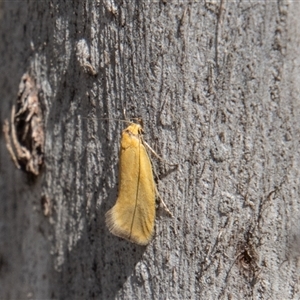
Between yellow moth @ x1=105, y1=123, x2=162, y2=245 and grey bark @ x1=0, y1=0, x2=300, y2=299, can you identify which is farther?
yellow moth @ x1=105, y1=123, x2=162, y2=245

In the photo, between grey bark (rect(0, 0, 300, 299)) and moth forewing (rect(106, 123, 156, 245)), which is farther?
moth forewing (rect(106, 123, 156, 245))

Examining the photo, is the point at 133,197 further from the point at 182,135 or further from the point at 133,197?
the point at 182,135

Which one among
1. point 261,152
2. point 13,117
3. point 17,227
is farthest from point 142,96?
point 17,227

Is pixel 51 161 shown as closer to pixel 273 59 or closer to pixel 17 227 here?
pixel 17 227

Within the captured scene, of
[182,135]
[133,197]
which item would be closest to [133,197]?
[133,197]

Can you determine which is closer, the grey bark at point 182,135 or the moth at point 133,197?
the grey bark at point 182,135
